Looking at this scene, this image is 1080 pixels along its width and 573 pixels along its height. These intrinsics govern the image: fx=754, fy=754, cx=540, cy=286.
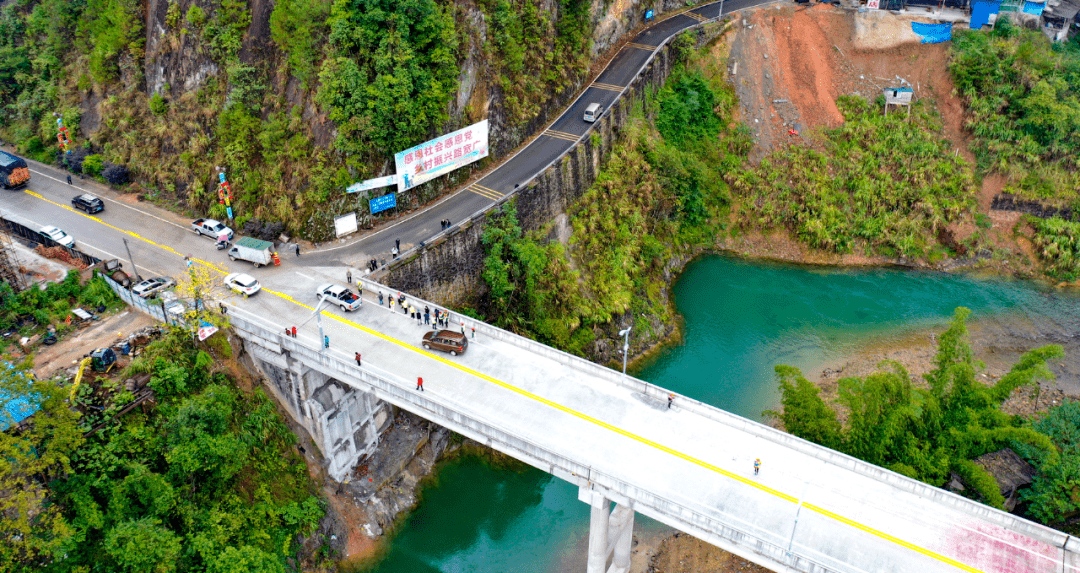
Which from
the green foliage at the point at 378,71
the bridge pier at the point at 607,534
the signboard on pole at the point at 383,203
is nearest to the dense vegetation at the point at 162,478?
the signboard on pole at the point at 383,203

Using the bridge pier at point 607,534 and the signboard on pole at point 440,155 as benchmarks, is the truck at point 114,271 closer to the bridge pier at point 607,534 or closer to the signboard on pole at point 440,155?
the signboard on pole at point 440,155

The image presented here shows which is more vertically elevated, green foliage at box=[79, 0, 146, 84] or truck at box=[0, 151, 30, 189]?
green foliage at box=[79, 0, 146, 84]

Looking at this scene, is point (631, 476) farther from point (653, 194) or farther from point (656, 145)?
point (656, 145)

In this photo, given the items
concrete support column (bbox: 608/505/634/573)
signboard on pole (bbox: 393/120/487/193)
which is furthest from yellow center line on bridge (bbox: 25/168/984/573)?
signboard on pole (bbox: 393/120/487/193)

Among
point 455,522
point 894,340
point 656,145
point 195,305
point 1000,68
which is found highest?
point 1000,68

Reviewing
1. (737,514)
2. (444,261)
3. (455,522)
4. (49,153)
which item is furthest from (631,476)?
(49,153)

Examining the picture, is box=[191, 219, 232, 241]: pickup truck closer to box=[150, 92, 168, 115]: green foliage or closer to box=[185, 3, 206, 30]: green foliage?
box=[150, 92, 168, 115]: green foliage
